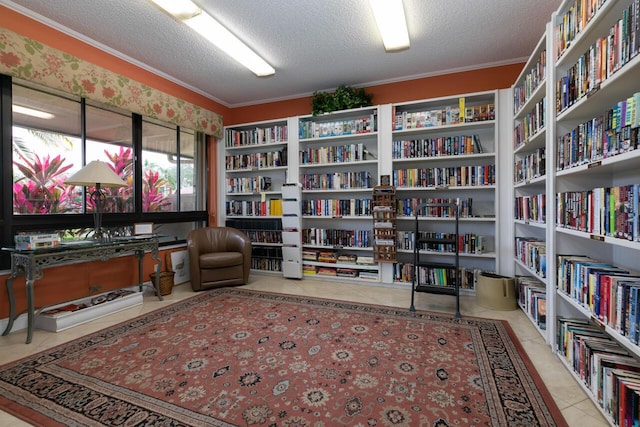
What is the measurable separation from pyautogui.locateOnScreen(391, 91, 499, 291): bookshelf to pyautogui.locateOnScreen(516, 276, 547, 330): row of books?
515 mm

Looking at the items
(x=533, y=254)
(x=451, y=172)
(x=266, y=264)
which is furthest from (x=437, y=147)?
(x=266, y=264)

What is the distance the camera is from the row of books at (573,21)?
1630 mm

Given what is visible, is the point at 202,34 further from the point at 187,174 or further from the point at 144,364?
the point at 144,364

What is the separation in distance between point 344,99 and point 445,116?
142 centimetres

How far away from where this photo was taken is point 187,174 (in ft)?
15.2

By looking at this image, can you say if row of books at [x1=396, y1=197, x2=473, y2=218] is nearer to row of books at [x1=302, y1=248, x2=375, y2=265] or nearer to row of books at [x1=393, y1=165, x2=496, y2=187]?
row of books at [x1=393, y1=165, x2=496, y2=187]

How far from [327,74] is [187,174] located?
273 cm

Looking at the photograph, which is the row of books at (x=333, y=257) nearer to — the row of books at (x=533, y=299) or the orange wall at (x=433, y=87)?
the row of books at (x=533, y=299)

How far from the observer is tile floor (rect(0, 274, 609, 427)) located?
1.53 metres

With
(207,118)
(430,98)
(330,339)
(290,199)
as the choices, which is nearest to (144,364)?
(330,339)

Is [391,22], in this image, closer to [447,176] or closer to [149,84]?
[447,176]

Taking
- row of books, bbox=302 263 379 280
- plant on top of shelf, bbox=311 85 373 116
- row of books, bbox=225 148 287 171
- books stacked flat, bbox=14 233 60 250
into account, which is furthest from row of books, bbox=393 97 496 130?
books stacked flat, bbox=14 233 60 250

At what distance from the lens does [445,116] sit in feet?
12.1

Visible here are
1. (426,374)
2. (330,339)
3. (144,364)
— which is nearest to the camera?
(426,374)
